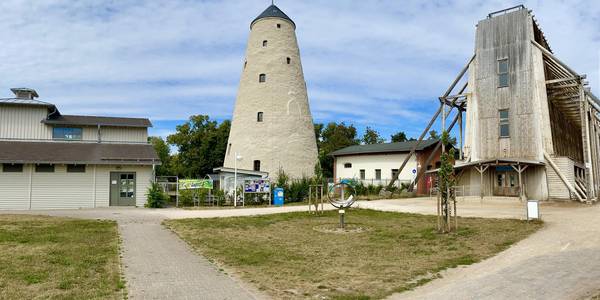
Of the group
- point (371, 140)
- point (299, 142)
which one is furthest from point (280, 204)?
point (371, 140)

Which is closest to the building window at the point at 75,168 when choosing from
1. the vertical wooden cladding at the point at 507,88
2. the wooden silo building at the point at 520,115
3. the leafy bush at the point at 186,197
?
the leafy bush at the point at 186,197

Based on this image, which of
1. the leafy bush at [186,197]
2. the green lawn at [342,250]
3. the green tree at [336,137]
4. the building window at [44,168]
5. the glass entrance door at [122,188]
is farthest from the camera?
the green tree at [336,137]

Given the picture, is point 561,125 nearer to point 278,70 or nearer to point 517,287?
point 278,70

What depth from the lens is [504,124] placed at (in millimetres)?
26469

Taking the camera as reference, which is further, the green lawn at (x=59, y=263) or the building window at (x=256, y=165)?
the building window at (x=256, y=165)

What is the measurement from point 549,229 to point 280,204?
16.0 metres

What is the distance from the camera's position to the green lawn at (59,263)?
6.18m

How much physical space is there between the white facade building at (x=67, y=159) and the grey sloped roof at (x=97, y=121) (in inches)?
2.2

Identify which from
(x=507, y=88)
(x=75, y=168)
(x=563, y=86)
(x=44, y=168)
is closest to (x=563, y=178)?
(x=563, y=86)

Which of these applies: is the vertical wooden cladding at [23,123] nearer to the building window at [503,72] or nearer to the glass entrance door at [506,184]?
the glass entrance door at [506,184]

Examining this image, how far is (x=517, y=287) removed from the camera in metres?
6.18

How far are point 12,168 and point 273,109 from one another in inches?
645

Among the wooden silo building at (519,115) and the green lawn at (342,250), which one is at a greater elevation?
the wooden silo building at (519,115)

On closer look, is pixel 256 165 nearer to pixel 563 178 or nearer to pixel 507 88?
pixel 507 88
